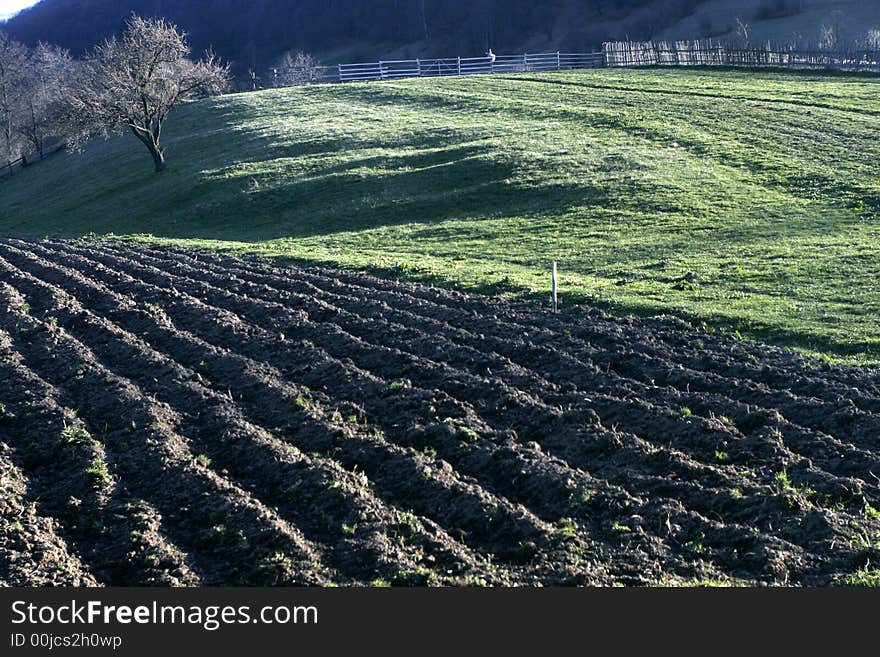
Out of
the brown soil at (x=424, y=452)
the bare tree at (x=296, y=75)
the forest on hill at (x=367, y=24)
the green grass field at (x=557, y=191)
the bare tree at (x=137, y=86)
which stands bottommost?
the brown soil at (x=424, y=452)

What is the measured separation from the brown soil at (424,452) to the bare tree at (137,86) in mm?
26302

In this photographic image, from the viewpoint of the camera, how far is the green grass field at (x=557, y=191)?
64.4 ft

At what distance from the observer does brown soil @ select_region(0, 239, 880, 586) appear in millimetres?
8578

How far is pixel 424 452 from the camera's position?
36.1 feet

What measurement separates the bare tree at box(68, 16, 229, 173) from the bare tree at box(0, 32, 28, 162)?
1096 inches

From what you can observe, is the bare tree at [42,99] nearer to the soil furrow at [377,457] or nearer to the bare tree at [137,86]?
the bare tree at [137,86]

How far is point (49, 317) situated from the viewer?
1778 cm

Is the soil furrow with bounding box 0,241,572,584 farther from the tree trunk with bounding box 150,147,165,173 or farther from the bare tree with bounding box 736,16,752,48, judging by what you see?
the bare tree with bounding box 736,16,752,48

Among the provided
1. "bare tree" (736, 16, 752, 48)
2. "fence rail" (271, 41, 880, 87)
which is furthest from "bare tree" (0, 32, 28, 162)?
"bare tree" (736, 16, 752, 48)

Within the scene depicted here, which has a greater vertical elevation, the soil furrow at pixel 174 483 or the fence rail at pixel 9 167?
the fence rail at pixel 9 167

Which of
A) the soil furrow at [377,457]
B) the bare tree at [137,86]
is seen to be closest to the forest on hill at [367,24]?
the bare tree at [137,86]

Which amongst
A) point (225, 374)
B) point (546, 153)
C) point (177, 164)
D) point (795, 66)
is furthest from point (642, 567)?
point (795, 66)

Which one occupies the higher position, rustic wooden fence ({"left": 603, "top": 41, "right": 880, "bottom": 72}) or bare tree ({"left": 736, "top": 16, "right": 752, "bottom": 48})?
bare tree ({"left": 736, "top": 16, "right": 752, "bottom": 48})

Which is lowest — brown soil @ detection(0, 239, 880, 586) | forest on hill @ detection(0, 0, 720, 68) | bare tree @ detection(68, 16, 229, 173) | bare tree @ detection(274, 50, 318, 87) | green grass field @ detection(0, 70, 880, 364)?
brown soil @ detection(0, 239, 880, 586)
